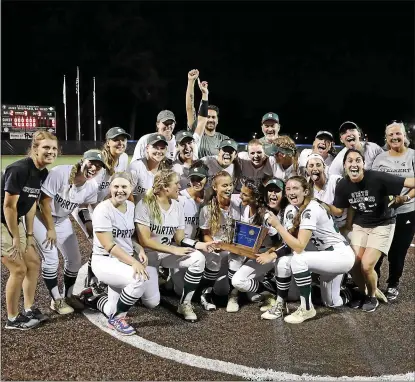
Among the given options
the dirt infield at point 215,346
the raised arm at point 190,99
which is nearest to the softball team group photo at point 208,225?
the dirt infield at point 215,346

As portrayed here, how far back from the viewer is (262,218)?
4090 millimetres

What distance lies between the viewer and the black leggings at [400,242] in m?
4.55

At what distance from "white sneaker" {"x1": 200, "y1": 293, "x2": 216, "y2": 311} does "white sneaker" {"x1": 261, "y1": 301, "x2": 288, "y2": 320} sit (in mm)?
476

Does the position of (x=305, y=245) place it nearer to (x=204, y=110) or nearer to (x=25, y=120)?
(x=204, y=110)

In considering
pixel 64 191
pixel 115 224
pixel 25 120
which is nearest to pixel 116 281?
pixel 115 224

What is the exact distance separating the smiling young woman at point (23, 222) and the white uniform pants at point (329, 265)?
223cm

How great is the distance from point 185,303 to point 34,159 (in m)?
1.77

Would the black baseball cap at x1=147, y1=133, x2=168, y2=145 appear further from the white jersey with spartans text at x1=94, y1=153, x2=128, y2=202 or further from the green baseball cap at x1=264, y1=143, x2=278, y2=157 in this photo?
the green baseball cap at x1=264, y1=143, x2=278, y2=157

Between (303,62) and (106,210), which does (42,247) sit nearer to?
(106,210)

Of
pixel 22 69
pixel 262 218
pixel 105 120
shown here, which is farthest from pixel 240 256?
pixel 105 120

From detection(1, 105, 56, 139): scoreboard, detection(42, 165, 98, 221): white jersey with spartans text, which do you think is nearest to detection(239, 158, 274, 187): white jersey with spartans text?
detection(42, 165, 98, 221): white jersey with spartans text

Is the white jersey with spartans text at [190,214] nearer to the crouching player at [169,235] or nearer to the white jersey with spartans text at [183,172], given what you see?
the crouching player at [169,235]

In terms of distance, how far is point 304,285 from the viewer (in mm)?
3861

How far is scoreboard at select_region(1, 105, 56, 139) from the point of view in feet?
57.9
